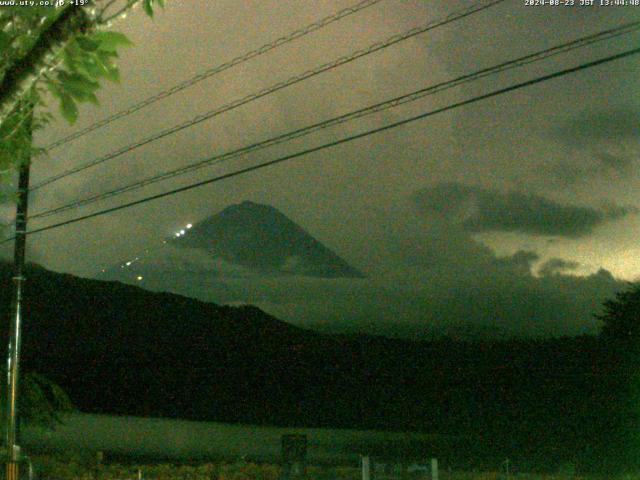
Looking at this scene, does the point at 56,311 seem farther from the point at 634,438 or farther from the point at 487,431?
the point at 634,438

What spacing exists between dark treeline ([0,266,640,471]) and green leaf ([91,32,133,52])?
21.7 m

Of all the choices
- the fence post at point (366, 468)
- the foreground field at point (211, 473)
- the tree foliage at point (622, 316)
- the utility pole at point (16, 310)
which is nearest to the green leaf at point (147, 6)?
the fence post at point (366, 468)

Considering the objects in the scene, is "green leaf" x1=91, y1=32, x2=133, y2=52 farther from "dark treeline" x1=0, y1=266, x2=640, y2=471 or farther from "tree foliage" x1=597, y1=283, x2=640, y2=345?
"tree foliage" x1=597, y1=283, x2=640, y2=345

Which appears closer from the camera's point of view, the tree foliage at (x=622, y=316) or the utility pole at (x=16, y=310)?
the utility pole at (x=16, y=310)

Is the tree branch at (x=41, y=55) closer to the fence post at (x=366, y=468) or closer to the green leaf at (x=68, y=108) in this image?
the green leaf at (x=68, y=108)

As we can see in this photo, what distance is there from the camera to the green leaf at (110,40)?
11.9ft

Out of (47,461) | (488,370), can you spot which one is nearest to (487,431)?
(488,370)

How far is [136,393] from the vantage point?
59.9 m

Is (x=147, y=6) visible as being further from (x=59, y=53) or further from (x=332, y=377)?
(x=332, y=377)

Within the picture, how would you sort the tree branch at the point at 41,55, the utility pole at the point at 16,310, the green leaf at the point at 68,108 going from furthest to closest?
the utility pole at the point at 16,310
the green leaf at the point at 68,108
the tree branch at the point at 41,55

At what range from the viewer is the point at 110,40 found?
365cm

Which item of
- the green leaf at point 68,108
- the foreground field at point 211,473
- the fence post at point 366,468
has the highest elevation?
the green leaf at point 68,108

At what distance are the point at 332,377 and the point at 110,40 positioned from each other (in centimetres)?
5933

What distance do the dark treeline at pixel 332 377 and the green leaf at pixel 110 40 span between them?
21.7 metres
